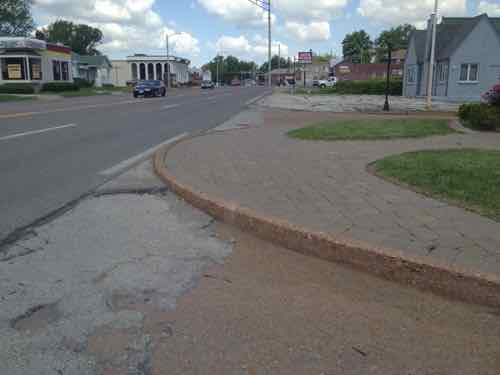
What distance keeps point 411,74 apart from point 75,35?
108 m

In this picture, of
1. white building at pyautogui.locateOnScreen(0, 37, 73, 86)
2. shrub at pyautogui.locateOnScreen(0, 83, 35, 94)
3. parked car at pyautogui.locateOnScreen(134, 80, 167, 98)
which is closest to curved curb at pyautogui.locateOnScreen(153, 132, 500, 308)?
parked car at pyautogui.locateOnScreen(134, 80, 167, 98)

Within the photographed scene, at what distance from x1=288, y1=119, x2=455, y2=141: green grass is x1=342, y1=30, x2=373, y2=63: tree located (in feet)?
393

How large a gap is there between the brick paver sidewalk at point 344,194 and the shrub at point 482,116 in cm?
178

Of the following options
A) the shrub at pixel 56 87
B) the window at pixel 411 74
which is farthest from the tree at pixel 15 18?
the window at pixel 411 74

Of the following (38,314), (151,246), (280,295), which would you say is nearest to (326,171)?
(151,246)

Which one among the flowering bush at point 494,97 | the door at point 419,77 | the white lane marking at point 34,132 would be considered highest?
the door at point 419,77

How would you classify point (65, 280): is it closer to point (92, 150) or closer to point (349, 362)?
point (349, 362)

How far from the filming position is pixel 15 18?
85.9 metres

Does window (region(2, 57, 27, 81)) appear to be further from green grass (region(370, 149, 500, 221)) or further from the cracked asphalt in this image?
green grass (region(370, 149, 500, 221))

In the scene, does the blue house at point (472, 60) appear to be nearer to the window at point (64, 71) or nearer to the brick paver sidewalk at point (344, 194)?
the brick paver sidewalk at point (344, 194)

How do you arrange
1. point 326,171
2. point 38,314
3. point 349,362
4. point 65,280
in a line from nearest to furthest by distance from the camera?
point 349,362 → point 38,314 → point 65,280 → point 326,171

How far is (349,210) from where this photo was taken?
478 centimetres

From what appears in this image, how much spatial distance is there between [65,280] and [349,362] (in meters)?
2.11

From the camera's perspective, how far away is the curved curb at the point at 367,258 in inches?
128
